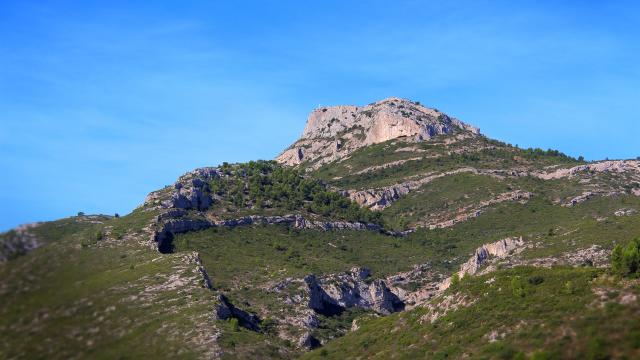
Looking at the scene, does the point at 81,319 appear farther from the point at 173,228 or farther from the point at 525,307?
the point at 173,228

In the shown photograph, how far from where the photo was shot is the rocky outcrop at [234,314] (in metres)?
119

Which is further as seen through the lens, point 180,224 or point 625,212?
point 625,212

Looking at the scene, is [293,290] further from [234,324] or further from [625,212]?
[625,212]

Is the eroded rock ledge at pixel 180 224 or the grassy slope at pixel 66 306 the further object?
the eroded rock ledge at pixel 180 224

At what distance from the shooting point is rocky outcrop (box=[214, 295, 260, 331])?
392 feet

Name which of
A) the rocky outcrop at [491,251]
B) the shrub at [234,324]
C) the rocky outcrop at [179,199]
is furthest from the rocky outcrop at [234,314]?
the rocky outcrop at [179,199]

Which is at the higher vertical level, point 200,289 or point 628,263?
point 200,289

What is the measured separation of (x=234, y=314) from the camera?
128000 millimetres

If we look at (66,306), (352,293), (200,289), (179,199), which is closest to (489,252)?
(352,293)

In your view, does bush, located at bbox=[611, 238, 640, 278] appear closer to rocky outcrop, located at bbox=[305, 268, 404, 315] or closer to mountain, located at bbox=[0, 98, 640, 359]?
mountain, located at bbox=[0, 98, 640, 359]

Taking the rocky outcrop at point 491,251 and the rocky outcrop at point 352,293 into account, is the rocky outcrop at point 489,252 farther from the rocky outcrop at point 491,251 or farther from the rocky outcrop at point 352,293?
the rocky outcrop at point 352,293

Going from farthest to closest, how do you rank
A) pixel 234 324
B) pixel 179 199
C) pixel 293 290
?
pixel 179 199 → pixel 293 290 → pixel 234 324

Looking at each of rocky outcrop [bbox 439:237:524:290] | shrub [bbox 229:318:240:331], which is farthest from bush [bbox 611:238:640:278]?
rocky outcrop [bbox 439:237:524:290]

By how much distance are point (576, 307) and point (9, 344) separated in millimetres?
60279
